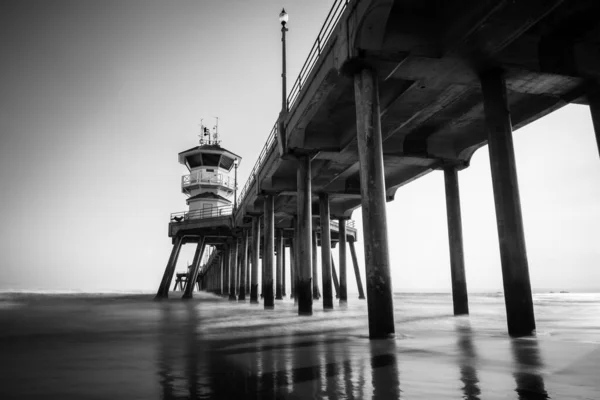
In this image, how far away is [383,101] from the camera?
41.8ft

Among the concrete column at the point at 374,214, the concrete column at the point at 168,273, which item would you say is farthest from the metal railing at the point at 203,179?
the concrete column at the point at 374,214

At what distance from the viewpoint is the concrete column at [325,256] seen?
68.5 feet

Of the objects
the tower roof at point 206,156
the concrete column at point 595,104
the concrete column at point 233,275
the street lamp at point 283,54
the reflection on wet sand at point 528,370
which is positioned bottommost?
the reflection on wet sand at point 528,370

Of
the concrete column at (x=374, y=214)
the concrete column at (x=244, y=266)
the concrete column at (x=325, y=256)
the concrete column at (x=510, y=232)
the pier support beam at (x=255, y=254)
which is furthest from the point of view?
the concrete column at (x=244, y=266)

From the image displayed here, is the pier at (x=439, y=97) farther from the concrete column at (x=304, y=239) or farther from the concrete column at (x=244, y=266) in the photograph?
the concrete column at (x=244, y=266)

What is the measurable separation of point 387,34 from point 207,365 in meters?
7.97

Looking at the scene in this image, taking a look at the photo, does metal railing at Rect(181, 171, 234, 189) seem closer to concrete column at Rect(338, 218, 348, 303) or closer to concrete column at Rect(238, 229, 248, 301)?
concrete column at Rect(238, 229, 248, 301)

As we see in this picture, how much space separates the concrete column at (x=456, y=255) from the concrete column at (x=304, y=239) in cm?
532

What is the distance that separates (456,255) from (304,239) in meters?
5.76

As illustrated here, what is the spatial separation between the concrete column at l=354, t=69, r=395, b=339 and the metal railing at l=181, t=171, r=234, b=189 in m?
33.9

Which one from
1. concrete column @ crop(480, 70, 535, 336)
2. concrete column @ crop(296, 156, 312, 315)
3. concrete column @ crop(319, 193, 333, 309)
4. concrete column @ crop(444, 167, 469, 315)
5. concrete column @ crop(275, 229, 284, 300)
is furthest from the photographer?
concrete column @ crop(275, 229, 284, 300)

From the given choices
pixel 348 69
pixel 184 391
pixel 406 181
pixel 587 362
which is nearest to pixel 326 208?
pixel 406 181

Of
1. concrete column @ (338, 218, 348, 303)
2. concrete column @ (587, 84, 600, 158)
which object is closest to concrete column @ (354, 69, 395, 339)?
concrete column @ (587, 84, 600, 158)

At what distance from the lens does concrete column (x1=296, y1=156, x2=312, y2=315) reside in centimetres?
1623
